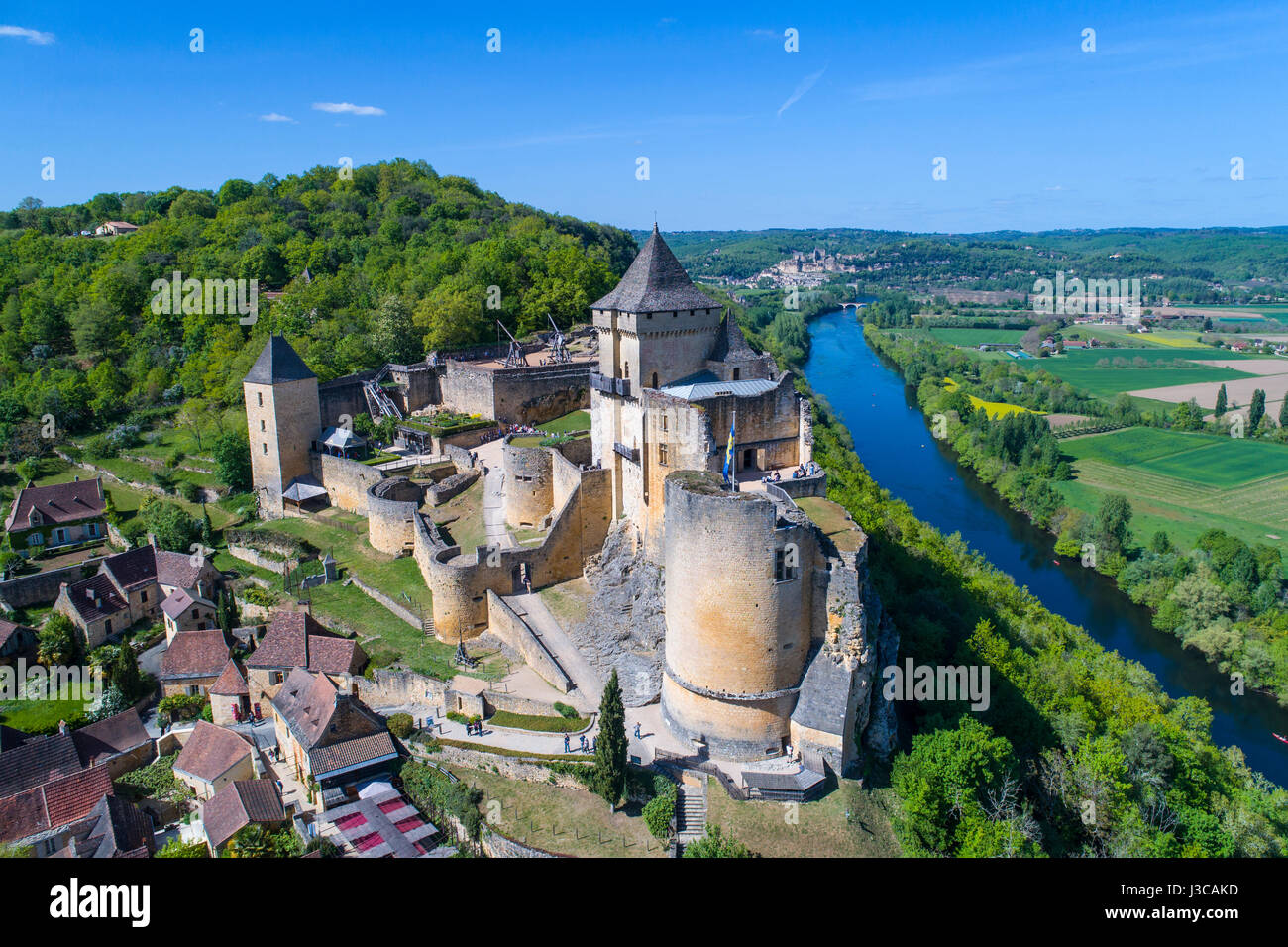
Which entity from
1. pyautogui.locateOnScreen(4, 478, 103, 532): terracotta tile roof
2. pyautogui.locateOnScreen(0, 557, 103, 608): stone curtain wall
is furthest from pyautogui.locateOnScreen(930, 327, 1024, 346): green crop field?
pyautogui.locateOnScreen(0, 557, 103, 608): stone curtain wall

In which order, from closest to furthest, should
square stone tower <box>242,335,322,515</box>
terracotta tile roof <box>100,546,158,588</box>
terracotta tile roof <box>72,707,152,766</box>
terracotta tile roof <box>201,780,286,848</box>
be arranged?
1. terracotta tile roof <box>201,780,286,848</box>
2. terracotta tile roof <box>72,707,152,766</box>
3. terracotta tile roof <box>100,546,158,588</box>
4. square stone tower <box>242,335,322,515</box>

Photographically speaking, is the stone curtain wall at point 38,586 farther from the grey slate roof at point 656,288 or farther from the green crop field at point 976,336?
the green crop field at point 976,336

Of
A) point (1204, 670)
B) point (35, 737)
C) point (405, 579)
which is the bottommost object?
point (1204, 670)

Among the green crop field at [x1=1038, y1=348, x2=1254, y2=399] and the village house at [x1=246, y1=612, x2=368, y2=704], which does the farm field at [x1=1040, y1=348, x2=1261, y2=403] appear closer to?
the green crop field at [x1=1038, y1=348, x2=1254, y2=399]

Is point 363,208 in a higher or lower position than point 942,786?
higher

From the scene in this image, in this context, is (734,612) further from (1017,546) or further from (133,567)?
(1017,546)

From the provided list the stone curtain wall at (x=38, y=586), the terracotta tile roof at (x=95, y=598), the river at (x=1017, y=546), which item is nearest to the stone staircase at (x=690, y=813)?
the terracotta tile roof at (x=95, y=598)
